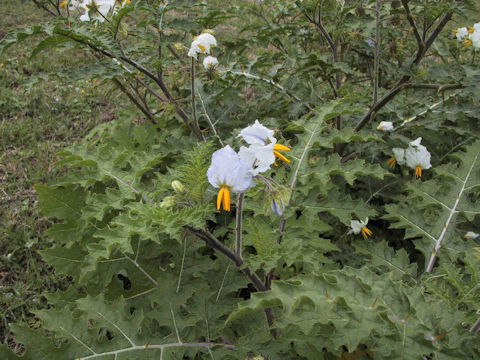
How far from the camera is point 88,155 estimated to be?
178 cm

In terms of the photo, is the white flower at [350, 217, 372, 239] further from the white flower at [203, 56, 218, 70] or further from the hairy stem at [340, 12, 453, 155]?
the white flower at [203, 56, 218, 70]

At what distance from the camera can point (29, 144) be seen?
11.3 feet

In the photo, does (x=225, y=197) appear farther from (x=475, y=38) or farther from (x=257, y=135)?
(x=475, y=38)

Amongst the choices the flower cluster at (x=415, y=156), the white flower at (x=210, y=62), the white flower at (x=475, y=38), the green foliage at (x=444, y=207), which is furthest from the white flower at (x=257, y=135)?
the white flower at (x=475, y=38)

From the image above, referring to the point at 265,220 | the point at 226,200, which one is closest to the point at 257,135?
the point at 226,200

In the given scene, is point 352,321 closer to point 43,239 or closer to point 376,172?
point 376,172

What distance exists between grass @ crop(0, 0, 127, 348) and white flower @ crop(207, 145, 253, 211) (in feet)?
3.90

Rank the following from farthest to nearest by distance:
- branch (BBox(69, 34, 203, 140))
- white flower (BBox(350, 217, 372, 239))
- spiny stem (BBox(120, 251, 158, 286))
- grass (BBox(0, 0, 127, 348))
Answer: grass (BBox(0, 0, 127, 348)) → white flower (BBox(350, 217, 372, 239)) → branch (BBox(69, 34, 203, 140)) → spiny stem (BBox(120, 251, 158, 286))

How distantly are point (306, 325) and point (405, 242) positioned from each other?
4.32 feet

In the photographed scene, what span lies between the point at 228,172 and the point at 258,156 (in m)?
0.10

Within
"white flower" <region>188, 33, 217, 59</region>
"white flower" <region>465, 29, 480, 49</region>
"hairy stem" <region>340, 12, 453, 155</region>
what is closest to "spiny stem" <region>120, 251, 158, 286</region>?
"white flower" <region>188, 33, 217, 59</region>

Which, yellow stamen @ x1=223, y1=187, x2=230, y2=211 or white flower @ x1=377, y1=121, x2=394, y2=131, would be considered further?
white flower @ x1=377, y1=121, x2=394, y2=131

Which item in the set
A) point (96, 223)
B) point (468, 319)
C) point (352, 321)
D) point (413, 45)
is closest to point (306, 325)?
point (352, 321)

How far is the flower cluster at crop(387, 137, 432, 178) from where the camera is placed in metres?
2.08
